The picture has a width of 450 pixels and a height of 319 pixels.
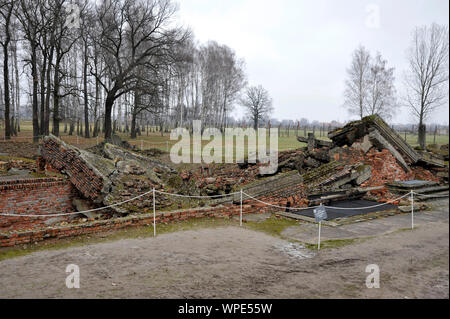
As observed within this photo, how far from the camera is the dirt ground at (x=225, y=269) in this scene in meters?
4.26

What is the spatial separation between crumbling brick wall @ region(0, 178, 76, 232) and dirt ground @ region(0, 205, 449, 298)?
3621 mm

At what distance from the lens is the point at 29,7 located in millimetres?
22469

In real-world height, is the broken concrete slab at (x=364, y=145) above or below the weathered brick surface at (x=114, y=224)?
above

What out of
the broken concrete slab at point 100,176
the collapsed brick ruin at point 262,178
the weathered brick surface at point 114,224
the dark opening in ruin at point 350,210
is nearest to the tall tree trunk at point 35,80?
the collapsed brick ruin at point 262,178

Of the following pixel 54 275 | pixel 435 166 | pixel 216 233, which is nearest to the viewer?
pixel 54 275

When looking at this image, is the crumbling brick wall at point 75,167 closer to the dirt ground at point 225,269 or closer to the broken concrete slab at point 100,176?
the broken concrete slab at point 100,176

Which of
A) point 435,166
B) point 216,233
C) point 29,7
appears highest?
point 29,7

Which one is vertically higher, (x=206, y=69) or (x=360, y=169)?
(x=206, y=69)

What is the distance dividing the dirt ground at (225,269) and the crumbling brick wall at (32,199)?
3.62m

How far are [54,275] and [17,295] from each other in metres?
0.69

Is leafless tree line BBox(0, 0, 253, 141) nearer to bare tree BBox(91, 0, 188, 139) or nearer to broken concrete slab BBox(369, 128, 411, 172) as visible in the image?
bare tree BBox(91, 0, 188, 139)

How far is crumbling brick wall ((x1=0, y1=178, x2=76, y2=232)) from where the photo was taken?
882 cm
